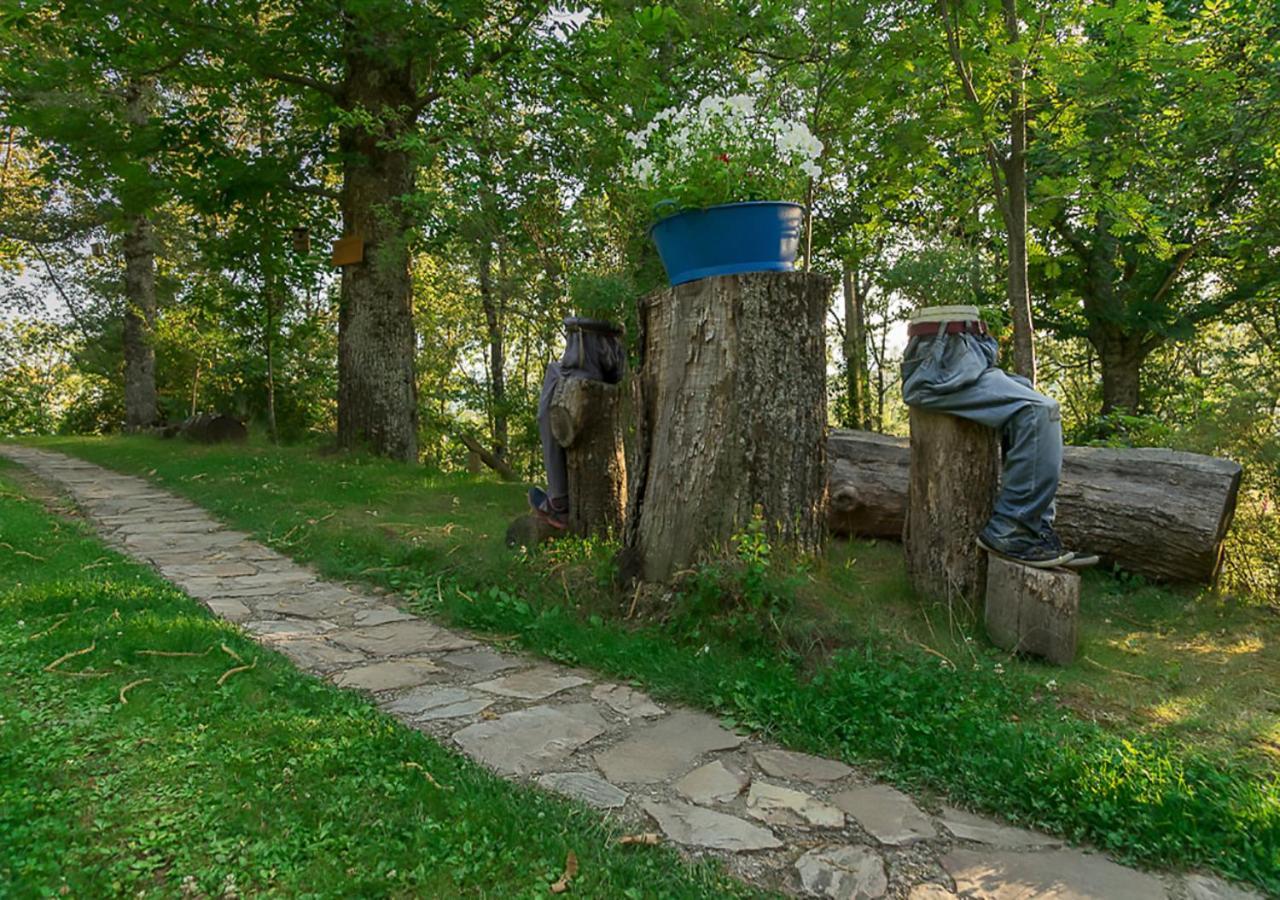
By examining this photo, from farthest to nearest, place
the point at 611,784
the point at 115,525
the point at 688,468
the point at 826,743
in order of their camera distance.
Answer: the point at 115,525 < the point at 688,468 < the point at 826,743 < the point at 611,784

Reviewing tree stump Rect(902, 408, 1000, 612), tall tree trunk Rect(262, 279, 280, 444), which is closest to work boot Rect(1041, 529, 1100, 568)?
tree stump Rect(902, 408, 1000, 612)

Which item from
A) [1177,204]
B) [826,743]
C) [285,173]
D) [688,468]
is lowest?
[826,743]

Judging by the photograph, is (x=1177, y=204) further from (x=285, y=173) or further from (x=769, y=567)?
(x=285, y=173)

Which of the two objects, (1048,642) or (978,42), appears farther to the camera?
(978,42)

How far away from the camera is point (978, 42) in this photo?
16.5 feet

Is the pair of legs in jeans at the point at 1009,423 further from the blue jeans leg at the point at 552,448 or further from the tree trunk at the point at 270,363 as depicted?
the tree trunk at the point at 270,363

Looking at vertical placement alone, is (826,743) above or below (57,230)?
below

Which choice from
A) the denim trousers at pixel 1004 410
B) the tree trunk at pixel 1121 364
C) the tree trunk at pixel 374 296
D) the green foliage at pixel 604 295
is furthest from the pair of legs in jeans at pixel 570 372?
the tree trunk at pixel 1121 364

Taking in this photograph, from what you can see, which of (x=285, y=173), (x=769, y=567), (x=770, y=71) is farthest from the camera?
(x=285, y=173)

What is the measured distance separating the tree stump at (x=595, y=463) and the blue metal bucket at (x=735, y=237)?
3.80ft

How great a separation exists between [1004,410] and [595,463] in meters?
2.25

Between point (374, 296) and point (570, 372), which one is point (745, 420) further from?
point (374, 296)

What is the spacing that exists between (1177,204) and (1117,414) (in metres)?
4.07

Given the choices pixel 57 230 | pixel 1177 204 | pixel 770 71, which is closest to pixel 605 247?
pixel 770 71
